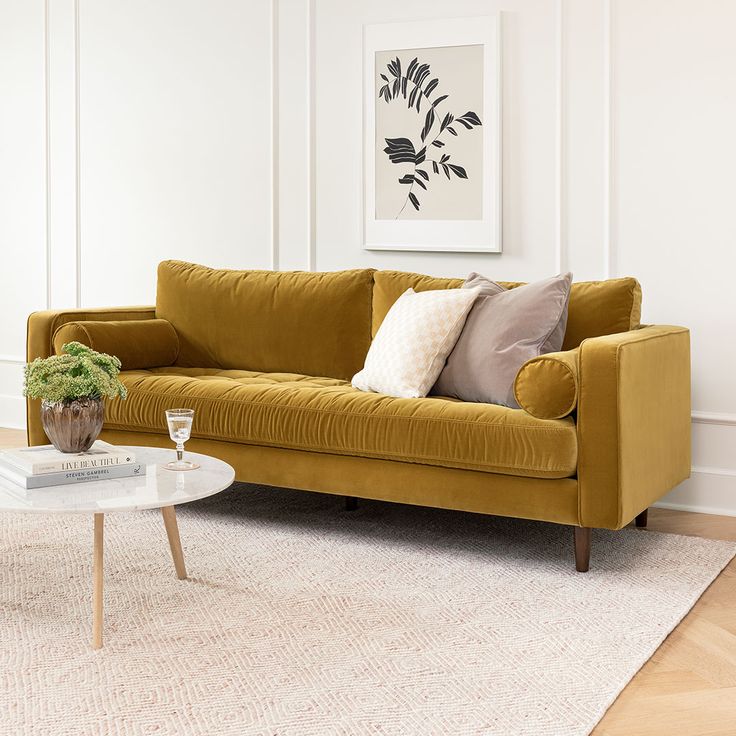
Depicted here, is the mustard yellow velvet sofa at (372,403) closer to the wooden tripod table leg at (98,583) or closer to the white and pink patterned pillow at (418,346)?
the white and pink patterned pillow at (418,346)

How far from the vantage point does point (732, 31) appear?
3.59 m

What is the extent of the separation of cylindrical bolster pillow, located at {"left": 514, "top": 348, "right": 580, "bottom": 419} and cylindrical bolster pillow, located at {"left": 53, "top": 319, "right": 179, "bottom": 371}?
1.73 m

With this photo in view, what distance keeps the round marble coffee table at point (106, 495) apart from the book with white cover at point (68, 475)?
0.02 meters

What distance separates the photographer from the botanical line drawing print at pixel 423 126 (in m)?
4.12

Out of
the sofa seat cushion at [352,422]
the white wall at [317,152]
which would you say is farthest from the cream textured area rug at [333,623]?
the white wall at [317,152]

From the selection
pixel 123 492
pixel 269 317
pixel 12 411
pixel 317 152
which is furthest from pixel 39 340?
pixel 12 411

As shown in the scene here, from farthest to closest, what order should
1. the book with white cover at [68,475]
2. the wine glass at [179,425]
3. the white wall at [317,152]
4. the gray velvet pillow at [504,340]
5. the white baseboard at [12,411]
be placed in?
the white baseboard at [12,411] < the white wall at [317,152] < the gray velvet pillow at [504,340] < the wine glass at [179,425] < the book with white cover at [68,475]

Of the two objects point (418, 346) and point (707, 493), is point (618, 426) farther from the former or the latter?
point (707, 493)

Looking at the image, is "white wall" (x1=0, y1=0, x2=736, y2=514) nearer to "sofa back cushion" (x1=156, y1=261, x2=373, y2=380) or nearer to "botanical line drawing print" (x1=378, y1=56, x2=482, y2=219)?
"botanical line drawing print" (x1=378, y1=56, x2=482, y2=219)

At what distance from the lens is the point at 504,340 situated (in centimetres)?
326

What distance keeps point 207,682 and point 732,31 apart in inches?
116

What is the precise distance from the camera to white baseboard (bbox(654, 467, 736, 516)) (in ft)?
12.3

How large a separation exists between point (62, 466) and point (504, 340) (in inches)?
59.0

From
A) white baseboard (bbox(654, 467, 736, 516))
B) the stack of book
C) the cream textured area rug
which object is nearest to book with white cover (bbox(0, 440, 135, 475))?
the stack of book
